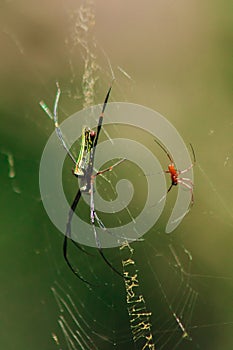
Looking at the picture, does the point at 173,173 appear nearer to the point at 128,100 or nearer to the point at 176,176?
the point at 176,176

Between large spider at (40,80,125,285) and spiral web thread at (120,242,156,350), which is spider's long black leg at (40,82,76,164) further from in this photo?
spiral web thread at (120,242,156,350)

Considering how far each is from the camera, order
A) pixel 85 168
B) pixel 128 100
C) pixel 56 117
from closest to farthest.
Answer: pixel 85 168 → pixel 56 117 → pixel 128 100

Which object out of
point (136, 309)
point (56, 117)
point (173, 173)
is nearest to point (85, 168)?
point (56, 117)

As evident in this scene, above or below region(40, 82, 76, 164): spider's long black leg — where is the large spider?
below

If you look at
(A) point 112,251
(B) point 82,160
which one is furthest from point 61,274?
(B) point 82,160

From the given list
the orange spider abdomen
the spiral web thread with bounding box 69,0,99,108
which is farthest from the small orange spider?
the spiral web thread with bounding box 69,0,99,108

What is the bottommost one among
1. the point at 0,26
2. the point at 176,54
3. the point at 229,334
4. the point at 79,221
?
the point at 229,334

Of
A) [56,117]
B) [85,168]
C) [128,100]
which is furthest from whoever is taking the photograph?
[128,100]

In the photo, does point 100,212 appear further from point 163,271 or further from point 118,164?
point 163,271
